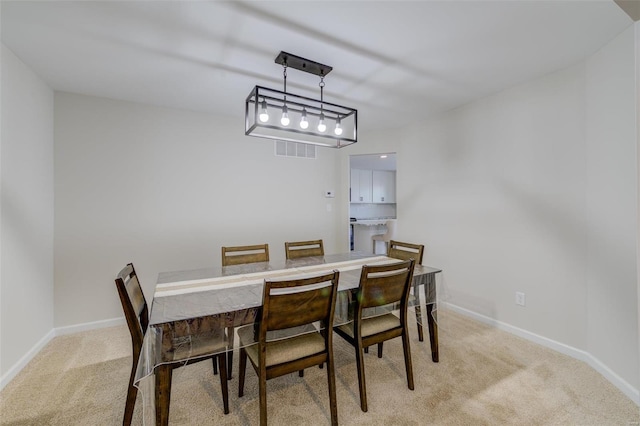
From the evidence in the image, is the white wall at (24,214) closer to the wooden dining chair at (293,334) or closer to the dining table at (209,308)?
the dining table at (209,308)

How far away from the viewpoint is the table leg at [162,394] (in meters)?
1.32

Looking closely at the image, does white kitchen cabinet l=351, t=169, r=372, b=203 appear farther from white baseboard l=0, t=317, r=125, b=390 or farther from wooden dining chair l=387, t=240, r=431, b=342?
Result: white baseboard l=0, t=317, r=125, b=390

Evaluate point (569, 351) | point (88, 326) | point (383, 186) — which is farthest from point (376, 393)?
point (383, 186)

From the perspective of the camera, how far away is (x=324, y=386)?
6.24 feet

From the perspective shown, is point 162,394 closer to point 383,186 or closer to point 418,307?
point 418,307

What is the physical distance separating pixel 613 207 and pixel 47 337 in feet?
15.6

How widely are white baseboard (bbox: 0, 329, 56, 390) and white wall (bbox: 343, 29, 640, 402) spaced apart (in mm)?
3315

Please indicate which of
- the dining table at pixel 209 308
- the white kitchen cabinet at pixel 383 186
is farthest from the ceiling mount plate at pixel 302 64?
the white kitchen cabinet at pixel 383 186

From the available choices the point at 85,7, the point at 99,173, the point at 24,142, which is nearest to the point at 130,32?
the point at 85,7

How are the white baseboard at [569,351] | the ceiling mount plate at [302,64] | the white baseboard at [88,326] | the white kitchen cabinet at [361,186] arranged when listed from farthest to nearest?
the white kitchen cabinet at [361,186] → the white baseboard at [88,326] → the ceiling mount plate at [302,64] → the white baseboard at [569,351]

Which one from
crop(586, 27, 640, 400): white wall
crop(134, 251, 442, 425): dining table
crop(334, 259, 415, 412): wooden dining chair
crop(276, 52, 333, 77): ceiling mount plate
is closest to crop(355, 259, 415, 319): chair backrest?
crop(334, 259, 415, 412): wooden dining chair

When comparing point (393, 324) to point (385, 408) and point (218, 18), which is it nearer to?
point (385, 408)

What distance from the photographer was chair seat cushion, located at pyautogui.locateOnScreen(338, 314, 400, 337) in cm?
181

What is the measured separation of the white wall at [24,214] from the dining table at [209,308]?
3.84 ft
